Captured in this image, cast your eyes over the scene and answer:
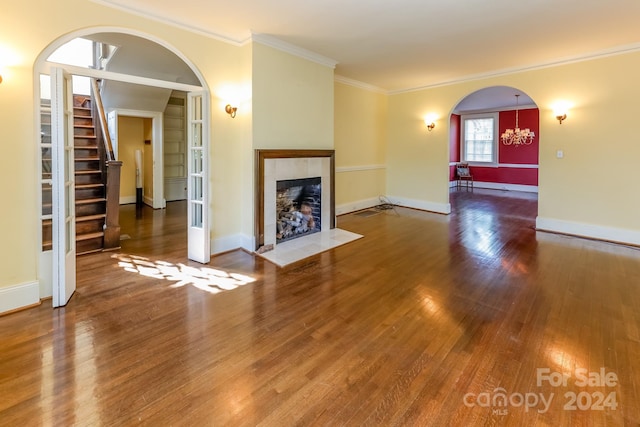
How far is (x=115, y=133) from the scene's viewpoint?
703 centimetres

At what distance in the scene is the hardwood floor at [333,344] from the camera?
5.70ft

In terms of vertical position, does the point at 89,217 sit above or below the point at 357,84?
below

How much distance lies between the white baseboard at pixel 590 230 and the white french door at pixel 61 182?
667 centimetres

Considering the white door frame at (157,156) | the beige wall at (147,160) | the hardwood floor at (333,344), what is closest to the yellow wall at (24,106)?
the hardwood floor at (333,344)

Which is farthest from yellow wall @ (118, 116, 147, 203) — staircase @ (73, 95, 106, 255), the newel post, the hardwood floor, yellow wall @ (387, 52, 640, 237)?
yellow wall @ (387, 52, 640, 237)

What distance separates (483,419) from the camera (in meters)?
1.67

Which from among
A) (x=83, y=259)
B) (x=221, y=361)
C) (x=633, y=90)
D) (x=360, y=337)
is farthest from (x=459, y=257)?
(x=83, y=259)

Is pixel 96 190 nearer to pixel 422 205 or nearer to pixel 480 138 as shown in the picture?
pixel 422 205

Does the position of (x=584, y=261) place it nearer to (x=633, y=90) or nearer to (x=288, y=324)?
(x=633, y=90)

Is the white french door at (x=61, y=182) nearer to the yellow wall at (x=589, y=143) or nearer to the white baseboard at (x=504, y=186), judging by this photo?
the yellow wall at (x=589, y=143)

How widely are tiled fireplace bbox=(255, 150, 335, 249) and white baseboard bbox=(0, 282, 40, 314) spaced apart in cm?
231

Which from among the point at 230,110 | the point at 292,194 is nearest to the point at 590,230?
the point at 292,194

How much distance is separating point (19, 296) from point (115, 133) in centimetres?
521

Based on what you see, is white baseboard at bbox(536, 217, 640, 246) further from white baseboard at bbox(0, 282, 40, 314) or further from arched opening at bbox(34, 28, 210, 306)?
white baseboard at bbox(0, 282, 40, 314)
